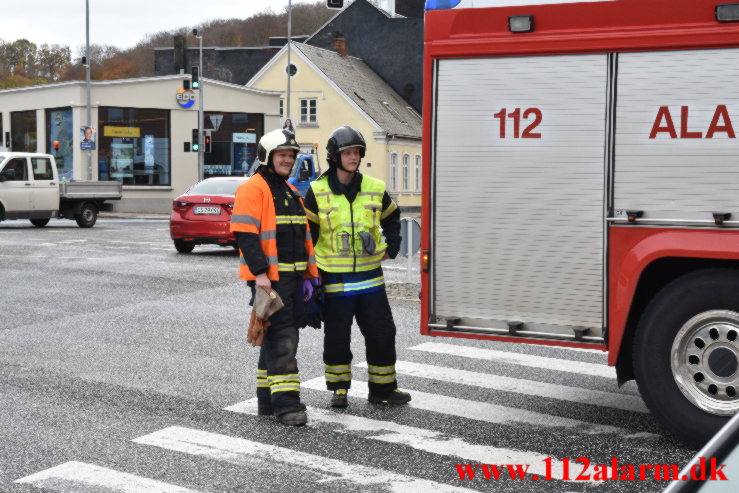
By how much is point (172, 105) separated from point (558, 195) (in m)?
41.7

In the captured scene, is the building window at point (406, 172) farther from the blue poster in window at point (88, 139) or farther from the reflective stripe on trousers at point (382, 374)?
the reflective stripe on trousers at point (382, 374)

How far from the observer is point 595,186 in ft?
20.6

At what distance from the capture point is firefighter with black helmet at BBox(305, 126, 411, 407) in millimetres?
7223

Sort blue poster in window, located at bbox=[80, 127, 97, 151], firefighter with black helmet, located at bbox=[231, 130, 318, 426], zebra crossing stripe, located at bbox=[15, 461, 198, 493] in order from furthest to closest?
blue poster in window, located at bbox=[80, 127, 97, 151]
firefighter with black helmet, located at bbox=[231, 130, 318, 426]
zebra crossing stripe, located at bbox=[15, 461, 198, 493]

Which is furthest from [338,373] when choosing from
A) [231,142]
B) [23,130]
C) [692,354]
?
[23,130]

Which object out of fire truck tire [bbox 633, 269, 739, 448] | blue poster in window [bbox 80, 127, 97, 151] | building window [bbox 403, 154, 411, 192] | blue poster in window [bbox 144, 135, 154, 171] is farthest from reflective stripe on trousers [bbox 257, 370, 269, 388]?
building window [bbox 403, 154, 411, 192]

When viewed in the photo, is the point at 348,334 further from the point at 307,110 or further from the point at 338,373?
the point at 307,110

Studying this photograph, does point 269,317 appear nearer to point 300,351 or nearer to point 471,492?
point 471,492

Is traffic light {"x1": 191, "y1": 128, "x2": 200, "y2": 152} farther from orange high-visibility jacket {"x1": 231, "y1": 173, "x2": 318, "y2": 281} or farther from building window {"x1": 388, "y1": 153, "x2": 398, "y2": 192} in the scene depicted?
orange high-visibility jacket {"x1": 231, "y1": 173, "x2": 318, "y2": 281}

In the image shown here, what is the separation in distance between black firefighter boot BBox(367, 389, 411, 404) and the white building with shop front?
36.7 m

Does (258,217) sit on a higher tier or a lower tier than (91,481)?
higher

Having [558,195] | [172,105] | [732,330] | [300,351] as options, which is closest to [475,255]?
[558,195]

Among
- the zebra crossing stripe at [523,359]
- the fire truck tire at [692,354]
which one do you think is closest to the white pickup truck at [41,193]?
the zebra crossing stripe at [523,359]

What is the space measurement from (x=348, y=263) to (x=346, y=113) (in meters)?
49.4
